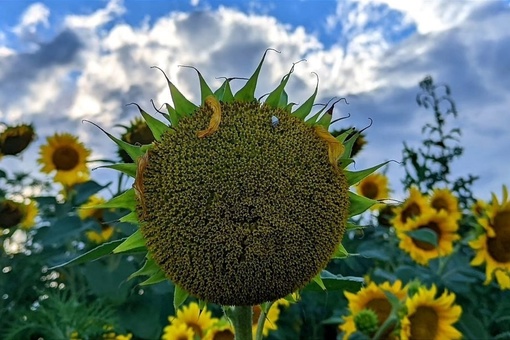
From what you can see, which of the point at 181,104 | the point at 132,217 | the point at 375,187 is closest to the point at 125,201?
the point at 132,217

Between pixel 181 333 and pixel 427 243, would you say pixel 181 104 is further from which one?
pixel 427 243

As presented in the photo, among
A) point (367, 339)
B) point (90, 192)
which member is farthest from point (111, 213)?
point (367, 339)

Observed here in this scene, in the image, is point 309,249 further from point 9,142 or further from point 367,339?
point 9,142

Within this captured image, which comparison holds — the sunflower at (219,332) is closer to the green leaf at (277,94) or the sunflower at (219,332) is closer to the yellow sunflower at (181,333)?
the yellow sunflower at (181,333)

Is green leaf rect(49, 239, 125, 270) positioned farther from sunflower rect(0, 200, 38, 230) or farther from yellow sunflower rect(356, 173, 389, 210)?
yellow sunflower rect(356, 173, 389, 210)

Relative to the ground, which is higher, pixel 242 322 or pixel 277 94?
pixel 277 94

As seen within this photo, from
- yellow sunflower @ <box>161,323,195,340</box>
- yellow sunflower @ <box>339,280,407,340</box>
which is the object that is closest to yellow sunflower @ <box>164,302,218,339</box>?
yellow sunflower @ <box>161,323,195,340</box>

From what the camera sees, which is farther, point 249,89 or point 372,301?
point 372,301
